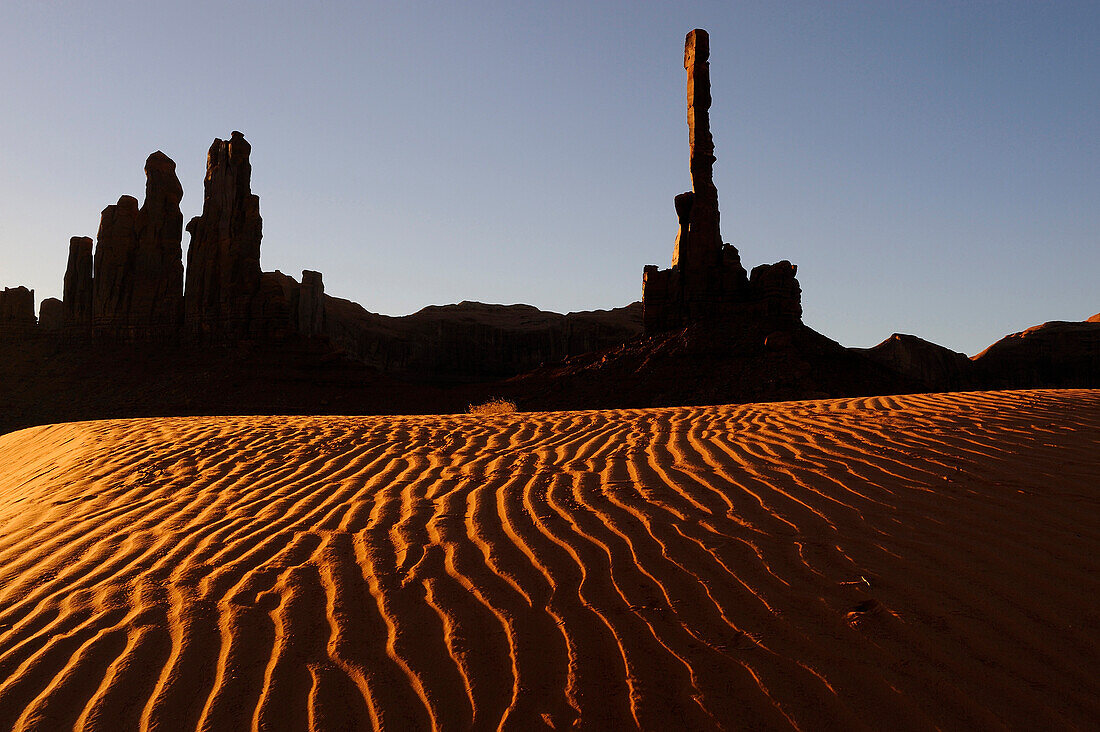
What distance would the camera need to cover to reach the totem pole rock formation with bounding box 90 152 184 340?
38.9m

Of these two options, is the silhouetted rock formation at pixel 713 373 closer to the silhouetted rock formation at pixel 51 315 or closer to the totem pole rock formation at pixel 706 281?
the totem pole rock formation at pixel 706 281

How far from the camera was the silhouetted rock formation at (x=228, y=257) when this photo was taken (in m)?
37.2

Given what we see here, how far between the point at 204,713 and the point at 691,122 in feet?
115

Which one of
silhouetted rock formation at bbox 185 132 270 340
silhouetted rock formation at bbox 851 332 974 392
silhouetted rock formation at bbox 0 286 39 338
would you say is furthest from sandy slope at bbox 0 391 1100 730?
silhouetted rock formation at bbox 0 286 39 338

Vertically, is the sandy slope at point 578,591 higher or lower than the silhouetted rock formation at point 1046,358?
lower

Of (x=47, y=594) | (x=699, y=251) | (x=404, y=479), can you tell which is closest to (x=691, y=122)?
(x=699, y=251)

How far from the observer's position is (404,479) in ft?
19.8

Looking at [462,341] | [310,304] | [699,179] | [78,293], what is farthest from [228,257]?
[699,179]

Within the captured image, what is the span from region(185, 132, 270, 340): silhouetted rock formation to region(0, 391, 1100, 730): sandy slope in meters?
32.5

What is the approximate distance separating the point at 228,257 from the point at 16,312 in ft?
38.1

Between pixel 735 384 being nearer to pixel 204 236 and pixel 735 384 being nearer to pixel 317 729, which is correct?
pixel 317 729

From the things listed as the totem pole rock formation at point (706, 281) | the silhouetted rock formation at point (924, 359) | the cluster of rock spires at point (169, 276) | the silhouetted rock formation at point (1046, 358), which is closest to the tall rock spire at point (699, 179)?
the totem pole rock formation at point (706, 281)

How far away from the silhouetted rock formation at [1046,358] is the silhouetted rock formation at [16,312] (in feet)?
152

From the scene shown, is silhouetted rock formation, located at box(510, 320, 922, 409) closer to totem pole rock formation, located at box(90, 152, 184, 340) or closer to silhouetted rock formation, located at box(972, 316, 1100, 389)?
silhouetted rock formation, located at box(972, 316, 1100, 389)
